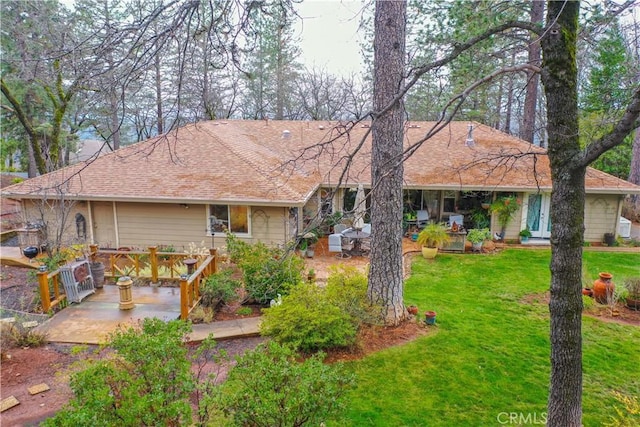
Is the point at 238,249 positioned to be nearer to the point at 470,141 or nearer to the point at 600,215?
the point at 470,141

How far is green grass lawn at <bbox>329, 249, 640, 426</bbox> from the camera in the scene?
17.2 feet

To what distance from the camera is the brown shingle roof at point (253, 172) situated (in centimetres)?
1253

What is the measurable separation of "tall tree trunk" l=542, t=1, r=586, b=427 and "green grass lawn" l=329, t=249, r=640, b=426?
67.7 inches

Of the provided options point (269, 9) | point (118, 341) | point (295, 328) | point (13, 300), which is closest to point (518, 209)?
point (295, 328)

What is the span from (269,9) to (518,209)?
12857mm

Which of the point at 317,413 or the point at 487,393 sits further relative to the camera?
the point at 487,393

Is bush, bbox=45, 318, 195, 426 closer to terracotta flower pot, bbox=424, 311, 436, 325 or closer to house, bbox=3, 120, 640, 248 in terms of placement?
terracotta flower pot, bbox=424, 311, 436, 325

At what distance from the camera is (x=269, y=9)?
459 cm

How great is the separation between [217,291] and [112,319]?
204 centimetres

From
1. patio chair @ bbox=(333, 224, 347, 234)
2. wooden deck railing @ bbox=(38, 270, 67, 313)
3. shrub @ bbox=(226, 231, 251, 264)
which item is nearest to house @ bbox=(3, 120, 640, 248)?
patio chair @ bbox=(333, 224, 347, 234)

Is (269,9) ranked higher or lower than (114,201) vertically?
higher

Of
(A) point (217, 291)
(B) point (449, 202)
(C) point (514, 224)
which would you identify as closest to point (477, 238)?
(C) point (514, 224)

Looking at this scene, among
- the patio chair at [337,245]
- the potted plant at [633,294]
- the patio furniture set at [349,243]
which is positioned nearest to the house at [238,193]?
the patio chair at [337,245]

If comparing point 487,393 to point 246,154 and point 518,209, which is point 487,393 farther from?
point 246,154
